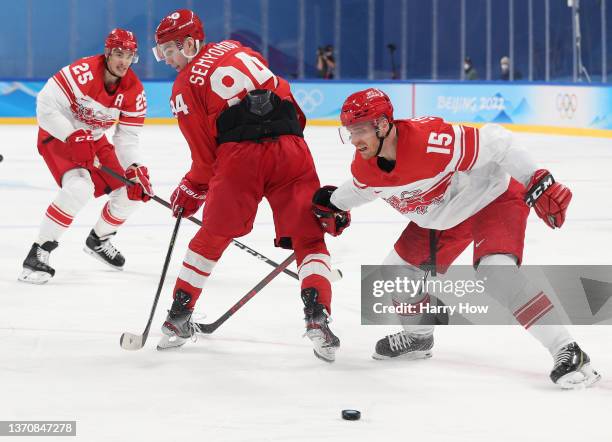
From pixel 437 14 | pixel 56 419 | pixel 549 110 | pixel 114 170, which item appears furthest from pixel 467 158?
pixel 437 14

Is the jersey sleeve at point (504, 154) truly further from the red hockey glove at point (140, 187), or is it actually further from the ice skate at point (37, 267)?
the ice skate at point (37, 267)

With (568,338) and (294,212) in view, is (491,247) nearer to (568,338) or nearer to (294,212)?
(568,338)

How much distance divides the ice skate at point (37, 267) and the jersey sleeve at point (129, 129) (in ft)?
1.74

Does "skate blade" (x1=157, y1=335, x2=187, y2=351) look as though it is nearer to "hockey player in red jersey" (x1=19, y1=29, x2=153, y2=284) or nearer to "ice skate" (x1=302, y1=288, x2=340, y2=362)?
"ice skate" (x1=302, y1=288, x2=340, y2=362)

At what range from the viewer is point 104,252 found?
4770mm

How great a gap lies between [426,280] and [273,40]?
15.2 meters

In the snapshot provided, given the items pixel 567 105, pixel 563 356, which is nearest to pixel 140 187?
pixel 563 356

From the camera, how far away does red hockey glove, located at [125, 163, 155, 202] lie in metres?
4.48

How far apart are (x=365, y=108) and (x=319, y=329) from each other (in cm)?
68

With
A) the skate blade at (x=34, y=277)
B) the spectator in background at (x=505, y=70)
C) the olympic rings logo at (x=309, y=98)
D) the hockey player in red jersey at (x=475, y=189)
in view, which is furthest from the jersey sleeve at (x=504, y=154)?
the spectator in background at (x=505, y=70)

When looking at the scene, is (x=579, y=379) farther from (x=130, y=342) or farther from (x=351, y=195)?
(x=130, y=342)

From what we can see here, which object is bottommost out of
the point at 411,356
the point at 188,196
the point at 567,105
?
the point at 567,105

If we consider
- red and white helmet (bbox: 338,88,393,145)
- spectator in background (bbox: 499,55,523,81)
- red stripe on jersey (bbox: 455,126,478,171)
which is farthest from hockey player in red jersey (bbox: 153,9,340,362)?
spectator in background (bbox: 499,55,523,81)

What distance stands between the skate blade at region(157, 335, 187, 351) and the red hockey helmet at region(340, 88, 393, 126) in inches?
37.8
